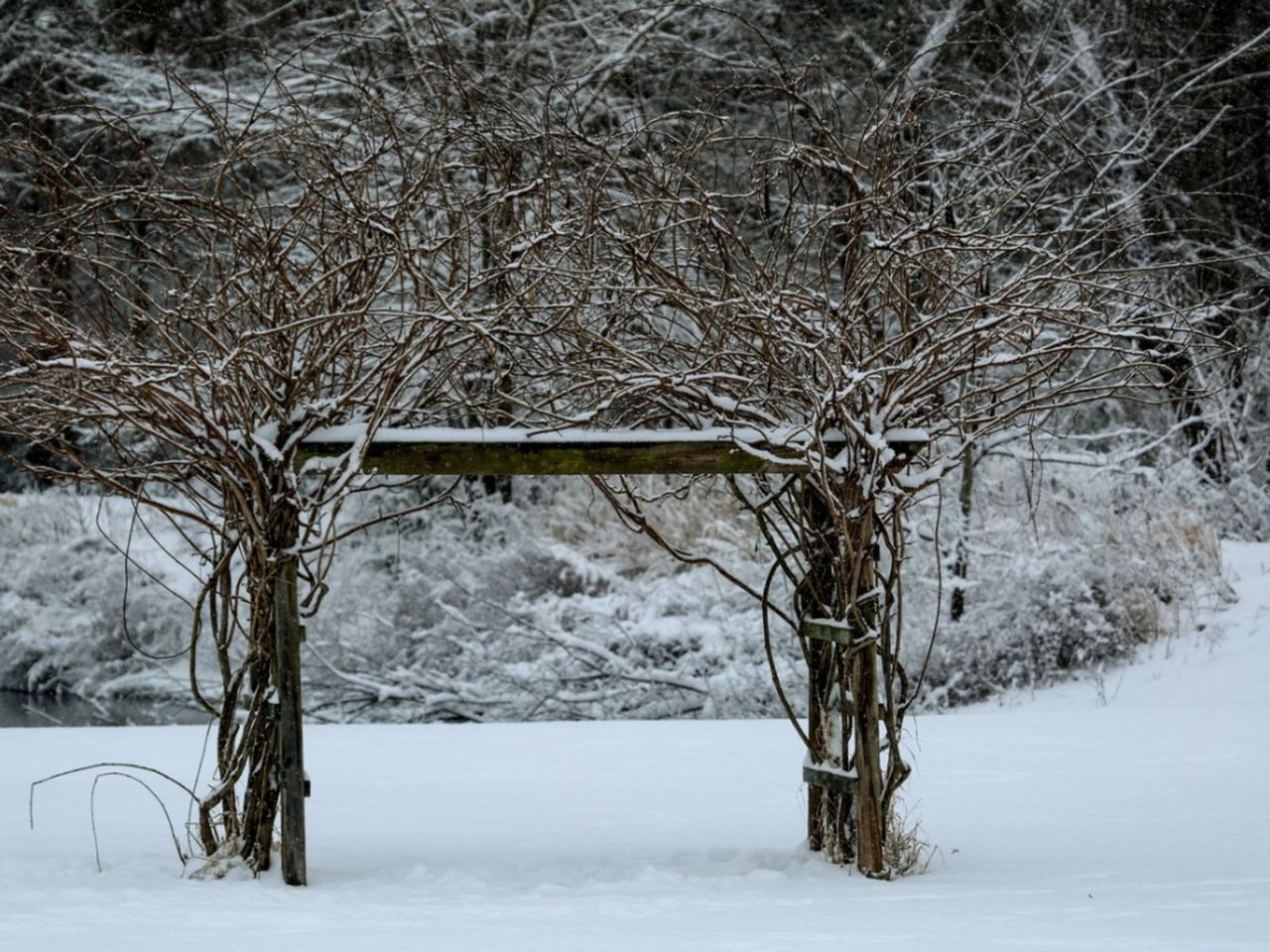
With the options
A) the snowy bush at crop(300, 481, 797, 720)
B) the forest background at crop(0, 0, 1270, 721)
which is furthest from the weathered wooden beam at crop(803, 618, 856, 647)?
the snowy bush at crop(300, 481, 797, 720)

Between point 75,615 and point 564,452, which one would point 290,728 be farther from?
point 75,615

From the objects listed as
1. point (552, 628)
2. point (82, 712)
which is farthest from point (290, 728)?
point (82, 712)

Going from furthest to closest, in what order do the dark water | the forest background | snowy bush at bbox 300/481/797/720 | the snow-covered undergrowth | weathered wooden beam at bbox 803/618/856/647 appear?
the dark water → snowy bush at bbox 300/481/797/720 → the forest background → the snow-covered undergrowth → weathered wooden beam at bbox 803/618/856/647

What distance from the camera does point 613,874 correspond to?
5242 millimetres

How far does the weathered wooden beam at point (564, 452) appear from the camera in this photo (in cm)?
491

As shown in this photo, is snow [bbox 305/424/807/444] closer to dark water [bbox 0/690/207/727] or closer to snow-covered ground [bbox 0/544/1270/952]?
snow-covered ground [bbox 0/544/1270/952]

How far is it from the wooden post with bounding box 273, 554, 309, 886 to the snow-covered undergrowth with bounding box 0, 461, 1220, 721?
6.72 m

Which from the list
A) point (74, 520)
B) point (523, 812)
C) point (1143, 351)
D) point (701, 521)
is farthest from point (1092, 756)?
point (74, 520)

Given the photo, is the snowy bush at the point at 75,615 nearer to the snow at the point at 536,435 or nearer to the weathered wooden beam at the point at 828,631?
the snow at the point at 536,435

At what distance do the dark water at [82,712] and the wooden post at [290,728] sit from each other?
8489 millimetres

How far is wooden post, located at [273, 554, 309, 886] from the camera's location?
491 cm

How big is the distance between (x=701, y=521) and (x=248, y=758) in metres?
7.93

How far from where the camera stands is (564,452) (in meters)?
4.96

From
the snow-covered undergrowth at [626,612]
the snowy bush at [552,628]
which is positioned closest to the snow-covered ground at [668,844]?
the snow-covered undergrowth at [626,612]
